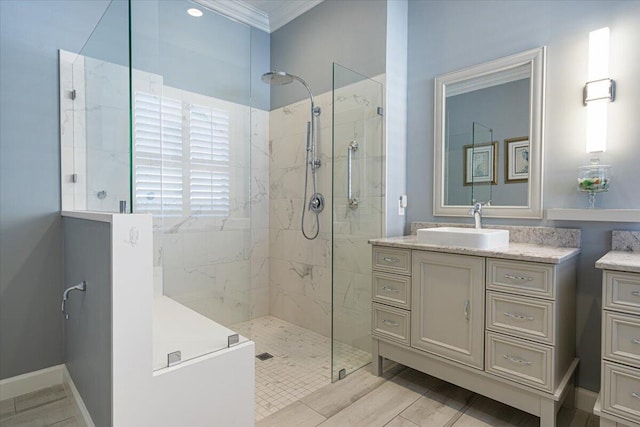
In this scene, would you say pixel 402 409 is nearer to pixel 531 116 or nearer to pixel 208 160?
pixel 208 160

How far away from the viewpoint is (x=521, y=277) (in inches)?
69.4

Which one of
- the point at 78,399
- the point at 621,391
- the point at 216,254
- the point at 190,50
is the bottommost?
the point at 78,399

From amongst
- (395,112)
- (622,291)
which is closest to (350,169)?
(395,112)

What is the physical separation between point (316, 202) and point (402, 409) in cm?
168

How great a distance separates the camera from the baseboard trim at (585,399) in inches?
77.9

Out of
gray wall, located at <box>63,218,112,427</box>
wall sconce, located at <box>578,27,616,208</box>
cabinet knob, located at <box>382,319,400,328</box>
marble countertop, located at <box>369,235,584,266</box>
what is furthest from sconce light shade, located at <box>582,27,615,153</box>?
gray wall, located at <box>63,218,112,427</box>

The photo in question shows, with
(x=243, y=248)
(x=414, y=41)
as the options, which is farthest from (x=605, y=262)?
(x=414, y=41)

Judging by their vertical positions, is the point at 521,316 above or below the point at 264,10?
below

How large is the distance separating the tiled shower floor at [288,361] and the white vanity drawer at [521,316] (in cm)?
106

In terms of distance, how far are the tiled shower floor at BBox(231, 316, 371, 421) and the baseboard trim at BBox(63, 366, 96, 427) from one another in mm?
763

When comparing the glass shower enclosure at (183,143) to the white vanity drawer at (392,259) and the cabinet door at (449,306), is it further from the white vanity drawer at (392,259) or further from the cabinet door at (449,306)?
the cabinet door at (449,306)

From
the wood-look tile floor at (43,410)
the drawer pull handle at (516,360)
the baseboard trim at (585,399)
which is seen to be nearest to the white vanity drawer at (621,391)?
the drawer pull handle at (516,360)

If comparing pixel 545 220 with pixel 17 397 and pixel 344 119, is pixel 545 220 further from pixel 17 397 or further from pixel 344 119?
pixel 17 397

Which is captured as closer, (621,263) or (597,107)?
(621,263)
